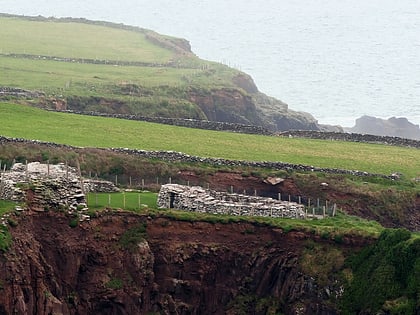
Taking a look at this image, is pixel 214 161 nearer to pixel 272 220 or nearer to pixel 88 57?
pixel 272 220

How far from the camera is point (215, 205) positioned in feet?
179

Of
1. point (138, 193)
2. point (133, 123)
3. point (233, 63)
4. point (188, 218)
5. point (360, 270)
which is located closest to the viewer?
point (360, 270)

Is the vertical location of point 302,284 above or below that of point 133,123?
below

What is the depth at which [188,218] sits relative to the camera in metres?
53.0

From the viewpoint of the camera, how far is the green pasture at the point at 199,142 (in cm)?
6869

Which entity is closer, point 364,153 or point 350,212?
point 350,212

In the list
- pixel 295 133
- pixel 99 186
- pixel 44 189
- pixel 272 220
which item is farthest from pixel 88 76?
pixel 44 189

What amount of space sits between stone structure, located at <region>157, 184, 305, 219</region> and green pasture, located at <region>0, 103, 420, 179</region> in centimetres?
1248

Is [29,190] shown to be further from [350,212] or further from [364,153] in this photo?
[364,153]

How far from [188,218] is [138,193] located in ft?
19.8

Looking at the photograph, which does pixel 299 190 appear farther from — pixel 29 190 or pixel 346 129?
pixel 346 129

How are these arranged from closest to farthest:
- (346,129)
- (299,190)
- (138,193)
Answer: (138,193) → (299,190) → (346,129)

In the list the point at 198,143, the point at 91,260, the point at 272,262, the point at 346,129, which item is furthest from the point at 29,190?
the point at 346,129

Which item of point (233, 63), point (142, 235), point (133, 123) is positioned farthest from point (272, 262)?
point (233, 63)
